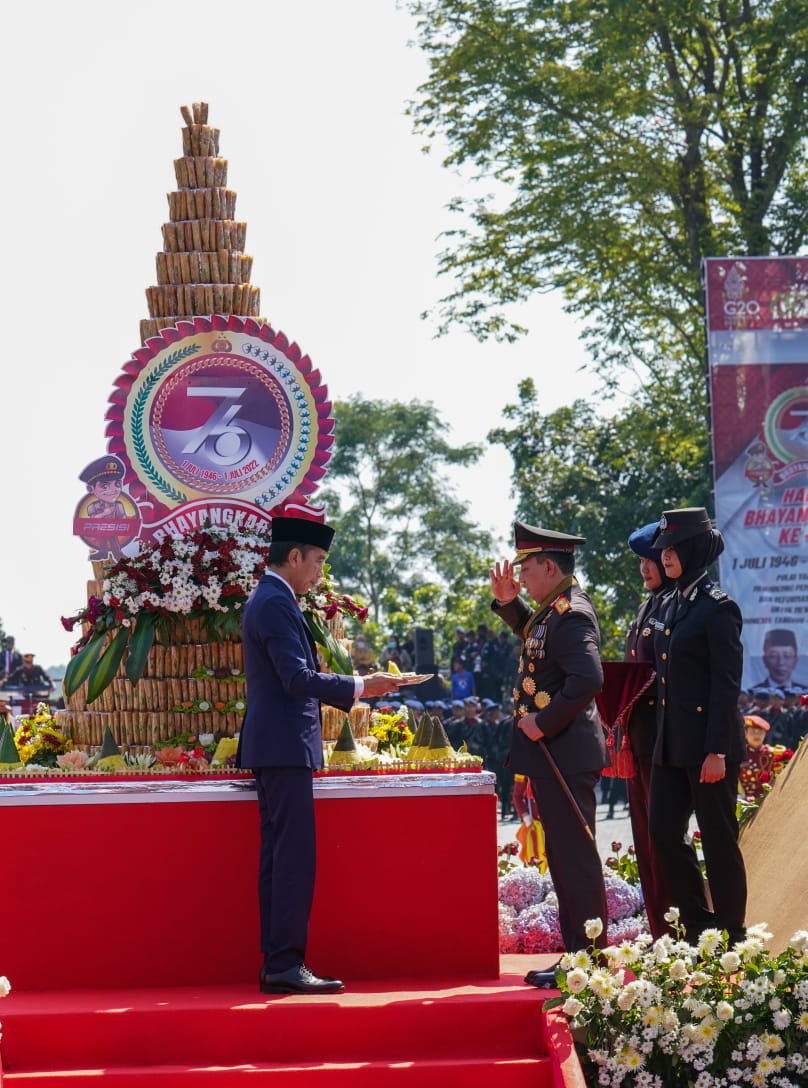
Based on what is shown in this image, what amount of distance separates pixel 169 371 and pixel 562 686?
10.1 feet

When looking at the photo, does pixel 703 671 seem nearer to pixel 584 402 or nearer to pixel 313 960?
pixel 313 960

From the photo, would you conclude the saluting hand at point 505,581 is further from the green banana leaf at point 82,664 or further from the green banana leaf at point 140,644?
the green banana leaf at point 82,664

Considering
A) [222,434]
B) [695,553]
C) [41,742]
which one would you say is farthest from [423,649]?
[695,553]

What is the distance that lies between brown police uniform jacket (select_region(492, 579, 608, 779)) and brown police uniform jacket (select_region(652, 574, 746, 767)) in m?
0.31

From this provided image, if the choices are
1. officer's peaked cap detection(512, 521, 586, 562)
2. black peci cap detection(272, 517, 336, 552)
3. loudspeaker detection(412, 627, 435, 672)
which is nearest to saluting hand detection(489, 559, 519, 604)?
officer's peaked cap detection(512, 521, 586, 562)

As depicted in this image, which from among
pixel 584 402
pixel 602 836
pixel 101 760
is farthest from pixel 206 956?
pixel 584 402

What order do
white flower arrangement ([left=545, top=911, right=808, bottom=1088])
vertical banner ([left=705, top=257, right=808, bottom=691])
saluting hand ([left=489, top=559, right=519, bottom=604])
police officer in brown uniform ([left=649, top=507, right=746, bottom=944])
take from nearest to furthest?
1. white flower arrangement ([left=545, top=911, right=808, bottom=1088])
2. police officer in brown uniform ([left=649, top=507, right=746, bottom=944])
3. saluting hand ([left=489, top=559, right=519, bottom=604])
4. vertical banner ([left=705, top=257, right=808, bottom=691])

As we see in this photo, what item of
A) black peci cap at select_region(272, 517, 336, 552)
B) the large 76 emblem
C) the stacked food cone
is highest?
the stacked food cone

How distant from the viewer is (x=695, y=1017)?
211 inches

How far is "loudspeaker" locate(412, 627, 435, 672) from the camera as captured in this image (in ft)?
75.9

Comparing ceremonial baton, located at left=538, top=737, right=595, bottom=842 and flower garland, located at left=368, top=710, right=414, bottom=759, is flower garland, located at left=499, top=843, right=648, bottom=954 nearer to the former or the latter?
flower garland, located at left=368, top=710, right=414, bottom=759

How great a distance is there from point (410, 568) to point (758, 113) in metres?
19.9

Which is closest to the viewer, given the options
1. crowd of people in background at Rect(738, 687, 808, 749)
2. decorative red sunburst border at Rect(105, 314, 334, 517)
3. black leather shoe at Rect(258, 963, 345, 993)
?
black leather shoe at Rect(258, 963, 345, 993)

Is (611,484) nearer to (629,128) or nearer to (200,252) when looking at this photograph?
(629,128)
